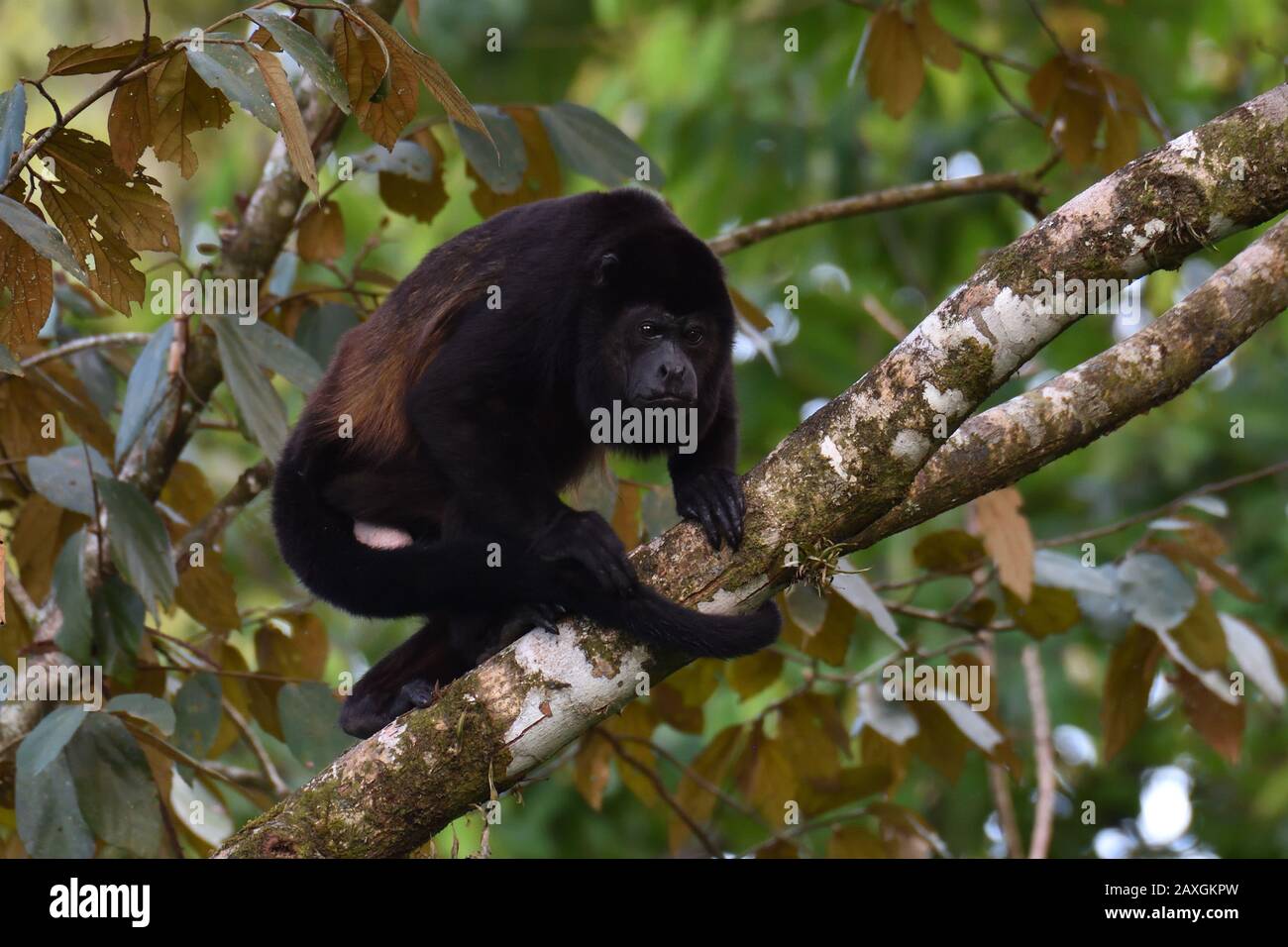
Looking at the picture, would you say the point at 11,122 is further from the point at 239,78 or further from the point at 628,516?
the point at 628,516

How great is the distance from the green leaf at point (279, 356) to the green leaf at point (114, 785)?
96 centimetres

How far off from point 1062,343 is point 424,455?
482 cm

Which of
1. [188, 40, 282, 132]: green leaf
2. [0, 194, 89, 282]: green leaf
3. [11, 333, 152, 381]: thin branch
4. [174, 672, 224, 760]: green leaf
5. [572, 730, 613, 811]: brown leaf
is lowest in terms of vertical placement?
[572, 730, 613, 811]: brown leaf

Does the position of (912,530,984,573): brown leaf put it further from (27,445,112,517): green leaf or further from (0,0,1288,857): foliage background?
(27,445,112,517): green leaf

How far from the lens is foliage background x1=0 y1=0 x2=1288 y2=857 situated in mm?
6875

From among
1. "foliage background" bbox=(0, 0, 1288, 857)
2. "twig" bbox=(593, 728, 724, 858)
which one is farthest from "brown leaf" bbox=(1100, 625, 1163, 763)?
"foliage background" bbox=(0, 0, 1288, 857)

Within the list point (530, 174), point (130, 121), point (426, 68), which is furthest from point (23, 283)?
point (530, 174)

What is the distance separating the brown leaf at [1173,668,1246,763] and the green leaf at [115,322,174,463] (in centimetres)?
294

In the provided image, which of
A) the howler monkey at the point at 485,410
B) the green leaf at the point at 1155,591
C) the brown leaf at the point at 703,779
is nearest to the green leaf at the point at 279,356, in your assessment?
the howler monkey at the point at 485,410

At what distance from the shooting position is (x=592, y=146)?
390 centimetres

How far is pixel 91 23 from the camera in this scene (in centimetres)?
1074

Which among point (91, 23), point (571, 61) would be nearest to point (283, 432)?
point (571, 61)

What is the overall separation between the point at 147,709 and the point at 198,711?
2.89ft
